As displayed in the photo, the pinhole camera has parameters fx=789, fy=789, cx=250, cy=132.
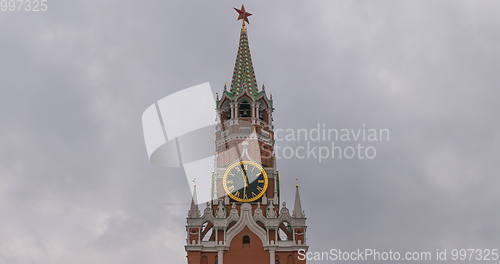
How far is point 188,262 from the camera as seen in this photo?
64.4 meters

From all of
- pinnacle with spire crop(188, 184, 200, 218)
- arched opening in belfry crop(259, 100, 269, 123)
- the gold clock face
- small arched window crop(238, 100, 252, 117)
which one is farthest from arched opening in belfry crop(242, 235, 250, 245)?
arched opening in belfry crop(259, 100, 269, 123)

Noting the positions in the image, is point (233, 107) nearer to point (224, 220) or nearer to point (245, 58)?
point (245, 58)

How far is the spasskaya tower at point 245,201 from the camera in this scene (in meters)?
64.9

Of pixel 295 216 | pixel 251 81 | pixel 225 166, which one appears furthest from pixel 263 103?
pixel 295 216

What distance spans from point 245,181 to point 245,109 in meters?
8.59

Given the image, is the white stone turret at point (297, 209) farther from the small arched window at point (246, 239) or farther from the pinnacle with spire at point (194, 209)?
the pinnacle with spire at point (194, 209)

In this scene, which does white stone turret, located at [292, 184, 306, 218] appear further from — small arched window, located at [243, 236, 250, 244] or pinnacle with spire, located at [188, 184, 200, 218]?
pinnacle with spire, located at [188, 184, 200, 218]

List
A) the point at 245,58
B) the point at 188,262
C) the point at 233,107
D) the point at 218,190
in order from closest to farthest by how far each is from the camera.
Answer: the point at 188,262 → the point at 218,190 → the point at 233,107 → the point at 245,58

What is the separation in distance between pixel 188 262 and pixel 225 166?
994cm

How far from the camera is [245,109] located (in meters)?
74.4

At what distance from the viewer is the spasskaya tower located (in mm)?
64938

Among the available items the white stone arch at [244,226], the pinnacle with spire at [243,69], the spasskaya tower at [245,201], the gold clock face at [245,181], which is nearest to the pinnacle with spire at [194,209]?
the spasskaya tower at [245,201]

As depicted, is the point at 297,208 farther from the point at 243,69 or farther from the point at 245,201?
the point at 243,69

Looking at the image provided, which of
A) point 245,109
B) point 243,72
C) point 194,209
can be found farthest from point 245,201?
point 243,72
